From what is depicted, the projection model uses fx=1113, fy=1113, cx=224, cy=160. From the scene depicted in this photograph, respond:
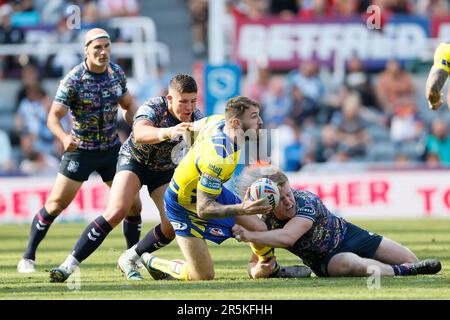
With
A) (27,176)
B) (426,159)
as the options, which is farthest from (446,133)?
(27,176)

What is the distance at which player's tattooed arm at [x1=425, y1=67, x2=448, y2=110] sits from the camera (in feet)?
31.0

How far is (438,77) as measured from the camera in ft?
31.1

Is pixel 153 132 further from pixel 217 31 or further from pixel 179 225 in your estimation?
pixel 217 31

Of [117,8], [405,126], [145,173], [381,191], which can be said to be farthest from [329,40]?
[145,173]

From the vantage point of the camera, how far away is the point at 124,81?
11.9 m

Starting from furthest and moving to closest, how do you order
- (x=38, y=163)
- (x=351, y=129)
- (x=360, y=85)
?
(x=360, y=85)
(x=351, y=129)
(x=38, y=163)

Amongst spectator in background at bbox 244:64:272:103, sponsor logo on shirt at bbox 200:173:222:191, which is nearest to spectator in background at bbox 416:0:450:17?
spectator in background at bbox 244:64:272:103

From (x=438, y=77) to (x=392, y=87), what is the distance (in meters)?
14.3

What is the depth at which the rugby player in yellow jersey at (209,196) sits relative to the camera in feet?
30.7

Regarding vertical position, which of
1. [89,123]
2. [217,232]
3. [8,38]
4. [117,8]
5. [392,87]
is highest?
[117,8]

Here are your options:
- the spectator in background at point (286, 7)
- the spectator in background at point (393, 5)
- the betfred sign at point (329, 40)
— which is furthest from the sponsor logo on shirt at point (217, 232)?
the spectator in background at point (286, 7)
